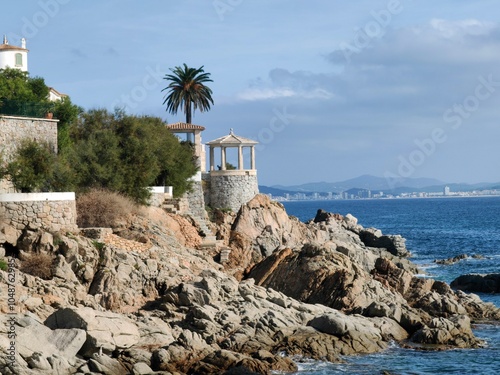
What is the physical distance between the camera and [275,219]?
6203 cm

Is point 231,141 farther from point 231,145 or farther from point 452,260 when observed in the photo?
point 452,260

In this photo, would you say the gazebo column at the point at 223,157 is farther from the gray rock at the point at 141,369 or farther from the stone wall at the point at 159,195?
the gray rock at the point at 141,369

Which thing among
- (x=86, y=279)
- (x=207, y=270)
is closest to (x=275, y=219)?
(x=207, y=270)

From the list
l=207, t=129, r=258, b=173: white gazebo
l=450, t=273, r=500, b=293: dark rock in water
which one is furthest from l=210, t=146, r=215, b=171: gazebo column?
l=450, t=273, r=500, b=293: dark rock in water

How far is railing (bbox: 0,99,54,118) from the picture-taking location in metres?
44.3

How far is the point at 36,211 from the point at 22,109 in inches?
308

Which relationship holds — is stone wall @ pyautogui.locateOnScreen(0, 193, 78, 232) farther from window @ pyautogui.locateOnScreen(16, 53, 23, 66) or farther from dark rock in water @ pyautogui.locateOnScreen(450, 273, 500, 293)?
dark rock in water @ pyautogui.locateOnScreen(450, 273, 500, 293)

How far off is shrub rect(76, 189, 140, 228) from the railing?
195 inches

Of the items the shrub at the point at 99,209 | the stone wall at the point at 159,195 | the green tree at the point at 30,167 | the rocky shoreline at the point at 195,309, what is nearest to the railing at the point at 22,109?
the green tree at the point at 30,167

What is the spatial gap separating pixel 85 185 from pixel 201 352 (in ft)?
61.7

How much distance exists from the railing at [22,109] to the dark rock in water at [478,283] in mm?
25929

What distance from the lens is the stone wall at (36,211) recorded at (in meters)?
38.6

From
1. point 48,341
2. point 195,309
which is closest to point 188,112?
point 195,309

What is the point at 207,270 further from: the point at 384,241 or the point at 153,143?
the point at 384,241
